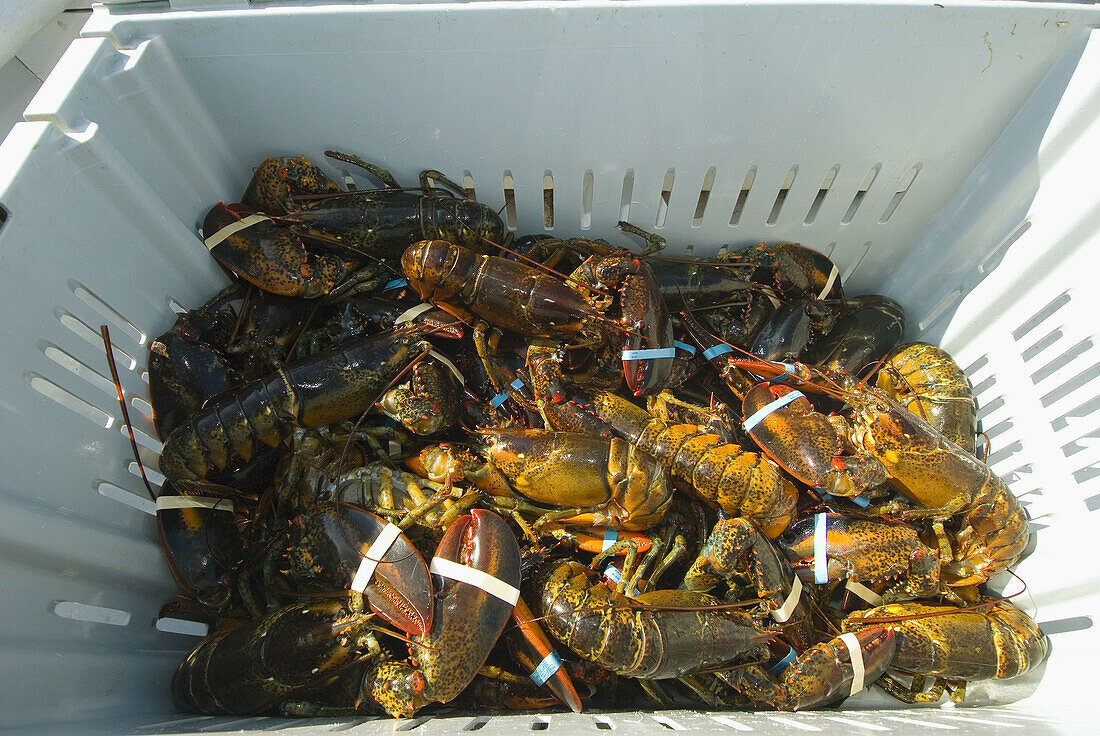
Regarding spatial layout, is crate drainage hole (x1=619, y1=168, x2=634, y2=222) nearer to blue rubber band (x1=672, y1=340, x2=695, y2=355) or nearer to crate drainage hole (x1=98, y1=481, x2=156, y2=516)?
blue rubber band (x1=672, y1=340, x2=695, y2=355)

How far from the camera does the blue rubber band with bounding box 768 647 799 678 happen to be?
94.4 inches

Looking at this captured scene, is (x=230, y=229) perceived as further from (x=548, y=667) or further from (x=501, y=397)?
(x=548, y=667)

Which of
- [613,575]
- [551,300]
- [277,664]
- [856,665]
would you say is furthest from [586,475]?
[277,664]

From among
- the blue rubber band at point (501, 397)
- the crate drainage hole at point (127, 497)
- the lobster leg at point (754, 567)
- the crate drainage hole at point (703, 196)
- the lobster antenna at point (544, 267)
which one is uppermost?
the crate drainage hole at point (703, 196)

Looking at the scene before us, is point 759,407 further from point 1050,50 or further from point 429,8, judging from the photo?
point 429,8

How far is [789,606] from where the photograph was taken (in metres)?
2.41

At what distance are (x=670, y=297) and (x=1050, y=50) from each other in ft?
5.76

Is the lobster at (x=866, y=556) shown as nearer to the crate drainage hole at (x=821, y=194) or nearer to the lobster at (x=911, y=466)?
the lobster at (x=911, y=466)

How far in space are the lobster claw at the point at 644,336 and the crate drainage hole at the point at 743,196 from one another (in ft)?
1.65

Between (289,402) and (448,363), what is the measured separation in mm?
745

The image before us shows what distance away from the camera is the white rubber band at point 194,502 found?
2396mm

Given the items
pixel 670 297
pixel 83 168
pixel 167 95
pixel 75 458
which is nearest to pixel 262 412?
pixel 75 458

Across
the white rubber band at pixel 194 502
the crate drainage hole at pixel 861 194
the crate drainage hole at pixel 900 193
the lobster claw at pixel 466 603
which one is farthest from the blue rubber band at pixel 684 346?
the white rubber band at pixel 194 502

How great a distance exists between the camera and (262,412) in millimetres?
2748
